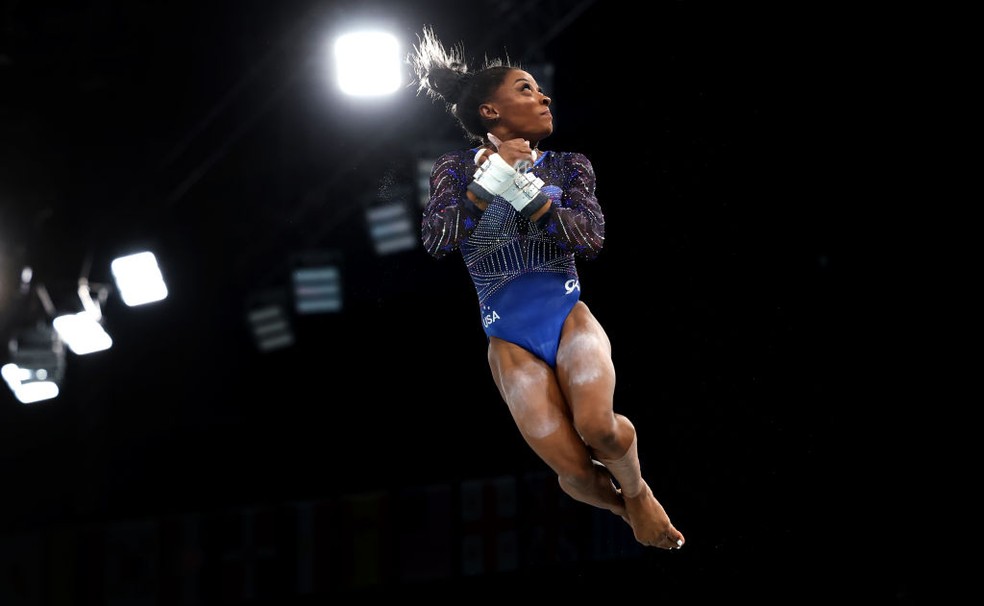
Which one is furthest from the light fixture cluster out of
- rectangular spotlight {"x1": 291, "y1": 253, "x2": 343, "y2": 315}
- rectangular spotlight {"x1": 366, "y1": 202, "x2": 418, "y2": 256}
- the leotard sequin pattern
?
the leotard sequin pattern

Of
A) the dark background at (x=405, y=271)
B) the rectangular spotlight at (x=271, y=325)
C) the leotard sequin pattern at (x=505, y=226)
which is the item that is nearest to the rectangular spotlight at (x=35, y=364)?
the dark background at (x=405, y=271)

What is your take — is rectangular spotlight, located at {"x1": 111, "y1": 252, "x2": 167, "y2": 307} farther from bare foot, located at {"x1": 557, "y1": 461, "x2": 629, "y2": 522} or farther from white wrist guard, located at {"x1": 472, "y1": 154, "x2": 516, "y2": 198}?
white wrist guard, located at {"x1": 472, "y1": 154, "x2": 516, "y2": 198}

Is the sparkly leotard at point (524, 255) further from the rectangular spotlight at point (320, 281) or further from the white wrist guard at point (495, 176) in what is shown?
the rectangular spotlight at point (320, 281)

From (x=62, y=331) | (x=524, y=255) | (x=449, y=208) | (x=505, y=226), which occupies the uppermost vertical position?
(x=449, y=208)

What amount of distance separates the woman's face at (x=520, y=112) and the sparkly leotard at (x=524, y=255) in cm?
9

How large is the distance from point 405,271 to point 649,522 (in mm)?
3607

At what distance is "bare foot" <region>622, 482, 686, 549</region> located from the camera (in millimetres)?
3768

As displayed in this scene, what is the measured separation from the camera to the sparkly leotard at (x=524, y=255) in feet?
11.9

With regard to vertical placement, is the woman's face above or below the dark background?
above

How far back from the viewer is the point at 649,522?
12.4 ft

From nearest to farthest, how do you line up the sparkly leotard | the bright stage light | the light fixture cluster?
1. the sparkly leotard
2. the bright stage light
3. the light fixture cluster

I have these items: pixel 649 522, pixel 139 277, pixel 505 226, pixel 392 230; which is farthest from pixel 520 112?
pixel 139 277

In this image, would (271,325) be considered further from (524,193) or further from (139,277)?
(524,193)

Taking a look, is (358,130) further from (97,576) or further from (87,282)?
(97,576)
